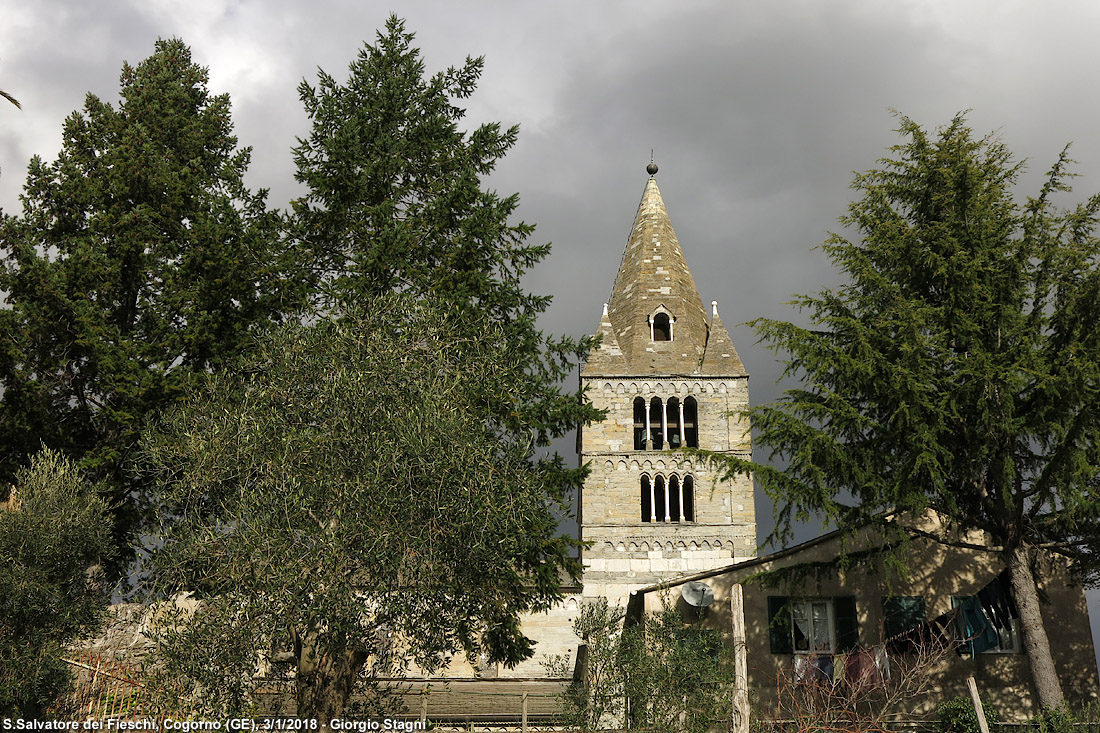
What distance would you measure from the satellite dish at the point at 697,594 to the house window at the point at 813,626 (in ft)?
4.26

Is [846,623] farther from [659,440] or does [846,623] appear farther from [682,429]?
[659,440]

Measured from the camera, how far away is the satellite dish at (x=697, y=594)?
17422mm

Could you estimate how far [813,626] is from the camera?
17.7 meters

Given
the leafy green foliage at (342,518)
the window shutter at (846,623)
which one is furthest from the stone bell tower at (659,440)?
the leafy green foliage at (342,518)

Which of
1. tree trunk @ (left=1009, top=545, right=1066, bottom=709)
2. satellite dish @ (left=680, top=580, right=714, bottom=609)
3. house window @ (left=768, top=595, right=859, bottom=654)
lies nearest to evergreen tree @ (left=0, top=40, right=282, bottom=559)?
satellite dish @ (left=680, top=580, right=714, bottom=609)

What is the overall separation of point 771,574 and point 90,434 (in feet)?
48.6

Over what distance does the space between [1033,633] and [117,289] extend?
64.0 ft

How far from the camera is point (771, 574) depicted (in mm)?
16219

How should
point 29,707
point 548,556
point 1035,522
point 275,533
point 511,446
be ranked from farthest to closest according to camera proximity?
point 548,556, point 1035,522, point 29,707, point 511,446, point 275,533

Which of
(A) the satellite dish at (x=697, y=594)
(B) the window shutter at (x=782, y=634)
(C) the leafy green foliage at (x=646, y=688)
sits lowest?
(C) the leafy green foliage at (x=646, y=688)

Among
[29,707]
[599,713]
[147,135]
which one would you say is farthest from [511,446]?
[147,135]

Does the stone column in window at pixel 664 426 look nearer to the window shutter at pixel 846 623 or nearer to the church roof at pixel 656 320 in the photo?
the church roof at pixel 656 320

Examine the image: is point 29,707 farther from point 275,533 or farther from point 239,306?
point 239,306

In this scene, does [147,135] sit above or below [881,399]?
above
